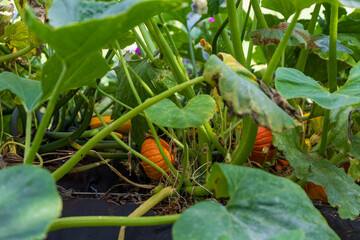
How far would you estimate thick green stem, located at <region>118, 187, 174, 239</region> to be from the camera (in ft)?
2.03

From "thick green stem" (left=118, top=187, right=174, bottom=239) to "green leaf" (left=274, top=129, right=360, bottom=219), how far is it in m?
0.25

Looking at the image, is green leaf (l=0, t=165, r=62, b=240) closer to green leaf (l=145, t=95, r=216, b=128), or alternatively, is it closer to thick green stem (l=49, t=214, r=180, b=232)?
thick green stem (l=49, t=214, r=180, b=232)

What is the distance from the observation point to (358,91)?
0.60 m

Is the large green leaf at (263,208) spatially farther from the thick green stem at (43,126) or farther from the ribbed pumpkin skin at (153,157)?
the ribbed pumpkin skin at (153,157)

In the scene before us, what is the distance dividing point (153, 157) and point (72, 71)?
1.39 feet

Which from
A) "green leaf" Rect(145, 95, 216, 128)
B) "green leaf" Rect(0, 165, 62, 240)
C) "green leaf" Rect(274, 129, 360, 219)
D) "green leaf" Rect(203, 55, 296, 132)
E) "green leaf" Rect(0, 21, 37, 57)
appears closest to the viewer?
"green leaf" Rect(0, 165, 62, 240)

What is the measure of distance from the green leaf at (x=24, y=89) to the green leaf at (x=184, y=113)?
180 mm

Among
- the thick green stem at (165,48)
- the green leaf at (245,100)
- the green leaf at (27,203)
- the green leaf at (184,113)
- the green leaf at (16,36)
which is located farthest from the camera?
the green leaf at (16,36)

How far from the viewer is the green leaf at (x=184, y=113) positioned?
1.79 feet

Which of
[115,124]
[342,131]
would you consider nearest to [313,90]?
[342,131]

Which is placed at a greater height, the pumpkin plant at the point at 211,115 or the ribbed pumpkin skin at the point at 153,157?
the pumpkin plant at the point at 211,115

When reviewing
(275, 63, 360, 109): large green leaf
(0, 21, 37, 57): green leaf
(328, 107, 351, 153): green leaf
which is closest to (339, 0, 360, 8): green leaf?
(275, 63, 360, 109): large green leaf

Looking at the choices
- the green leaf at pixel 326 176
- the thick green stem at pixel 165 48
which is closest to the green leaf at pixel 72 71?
the thick green stem at pixel 165 48

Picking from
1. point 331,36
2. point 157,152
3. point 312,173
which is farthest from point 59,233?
point 331,36
